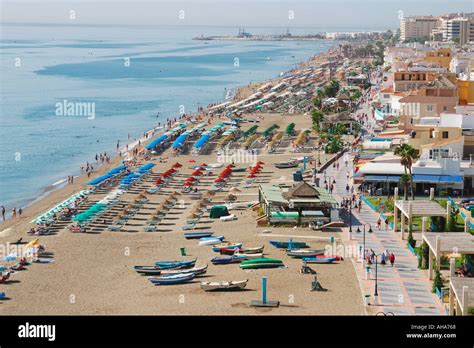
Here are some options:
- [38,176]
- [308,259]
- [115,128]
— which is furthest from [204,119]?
[308,259]

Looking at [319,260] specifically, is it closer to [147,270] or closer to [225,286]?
[225,286]

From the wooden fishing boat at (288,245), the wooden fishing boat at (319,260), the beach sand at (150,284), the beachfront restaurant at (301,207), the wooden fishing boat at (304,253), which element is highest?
the beachfront restaurant at (301,207)

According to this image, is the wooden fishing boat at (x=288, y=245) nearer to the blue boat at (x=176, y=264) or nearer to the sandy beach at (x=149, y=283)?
the sandy beach at (x=149, y=283)

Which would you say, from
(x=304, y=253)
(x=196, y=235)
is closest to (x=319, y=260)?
(x=304, y=253)

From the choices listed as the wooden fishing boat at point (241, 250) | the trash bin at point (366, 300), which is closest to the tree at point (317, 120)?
the wooden fishing boat at point (241, 250)

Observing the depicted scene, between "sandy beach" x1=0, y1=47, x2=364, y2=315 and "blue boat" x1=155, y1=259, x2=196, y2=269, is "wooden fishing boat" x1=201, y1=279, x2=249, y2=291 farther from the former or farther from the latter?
"blue boat" x1=155, y1=259, x2=196, y2=269
